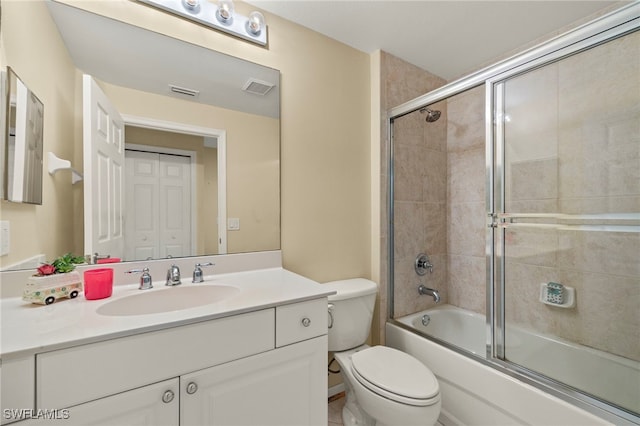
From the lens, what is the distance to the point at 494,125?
4.78 feet

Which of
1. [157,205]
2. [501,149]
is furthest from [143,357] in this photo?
[501,149]

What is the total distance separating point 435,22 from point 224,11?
1211mm

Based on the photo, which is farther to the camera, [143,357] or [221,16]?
[221,16]

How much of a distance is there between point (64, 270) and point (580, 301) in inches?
97.3

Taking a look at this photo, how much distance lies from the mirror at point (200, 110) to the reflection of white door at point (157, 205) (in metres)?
0.02

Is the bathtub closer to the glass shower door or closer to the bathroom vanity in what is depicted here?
the glass shower door

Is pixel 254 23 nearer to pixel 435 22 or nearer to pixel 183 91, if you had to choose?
pixel 183 91

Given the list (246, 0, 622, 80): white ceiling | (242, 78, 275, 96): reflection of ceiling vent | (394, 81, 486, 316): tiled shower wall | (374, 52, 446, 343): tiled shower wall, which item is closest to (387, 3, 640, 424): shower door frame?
(374, 52, 446, 343): tiled shower wall

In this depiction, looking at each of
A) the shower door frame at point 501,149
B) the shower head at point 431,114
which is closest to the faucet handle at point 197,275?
the shower door frame at point 501,149

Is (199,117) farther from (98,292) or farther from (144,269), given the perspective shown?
(98,292)

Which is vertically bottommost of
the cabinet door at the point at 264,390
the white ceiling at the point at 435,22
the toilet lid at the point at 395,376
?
the toilet lid at the point at 395,376

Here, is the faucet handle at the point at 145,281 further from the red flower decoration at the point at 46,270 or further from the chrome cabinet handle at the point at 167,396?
the chrome cabinet handle at the point at 167,396

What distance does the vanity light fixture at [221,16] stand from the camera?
1.33 metres

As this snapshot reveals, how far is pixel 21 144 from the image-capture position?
0.98 meters
